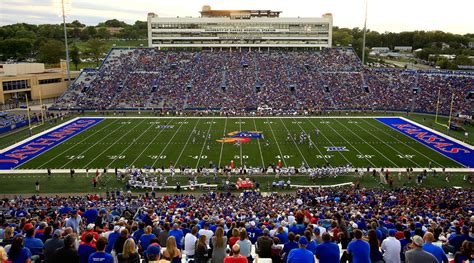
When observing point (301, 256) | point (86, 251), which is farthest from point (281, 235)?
point (86, 251)

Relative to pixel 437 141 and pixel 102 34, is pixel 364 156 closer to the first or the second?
pixel 437 141

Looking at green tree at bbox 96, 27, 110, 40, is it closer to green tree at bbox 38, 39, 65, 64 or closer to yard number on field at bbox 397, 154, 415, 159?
green tree at bbox 38, 39, 65, 64

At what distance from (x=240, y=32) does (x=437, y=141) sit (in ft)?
153

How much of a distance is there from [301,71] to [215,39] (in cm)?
1953

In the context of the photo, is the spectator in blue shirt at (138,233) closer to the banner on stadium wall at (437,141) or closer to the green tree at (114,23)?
the banner on stadium wall at (437,141)

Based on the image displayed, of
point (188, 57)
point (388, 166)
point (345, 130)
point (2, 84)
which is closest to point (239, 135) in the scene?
point (345, 130)

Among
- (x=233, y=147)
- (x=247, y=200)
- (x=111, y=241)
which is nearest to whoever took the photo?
(x=111, y=241)

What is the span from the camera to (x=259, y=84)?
198ft

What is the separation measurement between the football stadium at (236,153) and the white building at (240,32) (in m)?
0.26

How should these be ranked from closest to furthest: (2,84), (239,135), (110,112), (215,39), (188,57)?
(239,135)
(110,112)
(2,84)
(188,57)
(215,39)

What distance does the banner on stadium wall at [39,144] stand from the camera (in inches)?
1206

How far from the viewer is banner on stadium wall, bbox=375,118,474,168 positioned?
1236 inches

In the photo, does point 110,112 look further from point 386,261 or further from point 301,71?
point 386,261

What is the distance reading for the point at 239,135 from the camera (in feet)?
127
